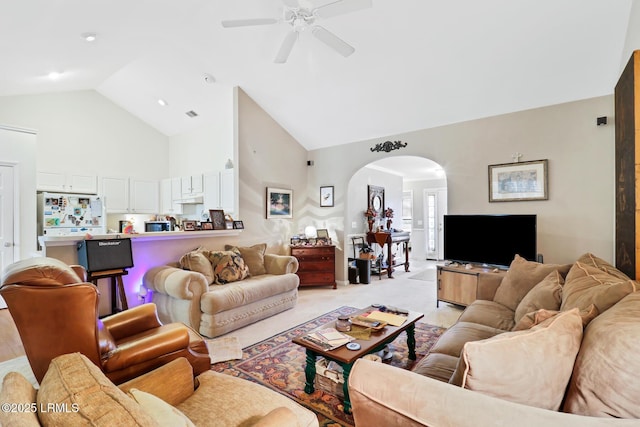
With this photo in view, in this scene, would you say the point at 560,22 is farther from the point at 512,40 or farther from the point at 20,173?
the point at 20,173

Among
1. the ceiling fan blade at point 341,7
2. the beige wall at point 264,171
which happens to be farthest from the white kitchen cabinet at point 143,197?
the ceiling fan blade at point 341,7

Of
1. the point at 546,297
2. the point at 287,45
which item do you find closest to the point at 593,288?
the point at 546,297

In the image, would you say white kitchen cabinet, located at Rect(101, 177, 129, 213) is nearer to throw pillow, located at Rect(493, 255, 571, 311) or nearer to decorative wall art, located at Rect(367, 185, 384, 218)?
decorative wall art, located at Rect(367, 185, 384, 218)

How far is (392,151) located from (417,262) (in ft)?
14.4

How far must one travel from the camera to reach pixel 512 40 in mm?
3104

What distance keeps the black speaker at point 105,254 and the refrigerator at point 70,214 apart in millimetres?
2112

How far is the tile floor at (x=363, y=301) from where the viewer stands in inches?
135

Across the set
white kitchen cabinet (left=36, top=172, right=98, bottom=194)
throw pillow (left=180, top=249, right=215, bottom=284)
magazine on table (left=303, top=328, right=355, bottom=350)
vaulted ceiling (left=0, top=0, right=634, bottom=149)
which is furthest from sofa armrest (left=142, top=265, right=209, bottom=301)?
white kitchen cabinet (left=36, top=172, right=98, bottom=194)

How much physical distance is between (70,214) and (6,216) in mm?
1067

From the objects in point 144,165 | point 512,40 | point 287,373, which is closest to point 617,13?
point 512,40

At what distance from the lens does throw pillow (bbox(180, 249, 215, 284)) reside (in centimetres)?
363

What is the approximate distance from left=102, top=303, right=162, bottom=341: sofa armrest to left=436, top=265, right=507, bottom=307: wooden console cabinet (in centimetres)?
345

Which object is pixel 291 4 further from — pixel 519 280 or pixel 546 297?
pixel 519 280

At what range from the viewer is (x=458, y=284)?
4.02 m
